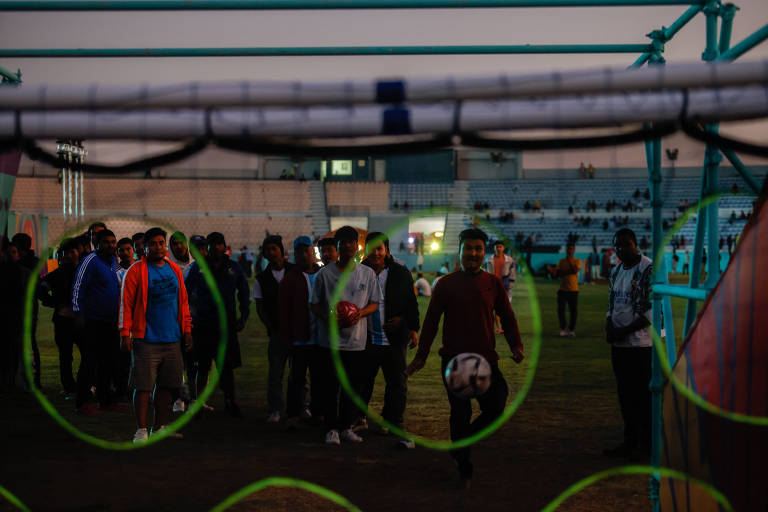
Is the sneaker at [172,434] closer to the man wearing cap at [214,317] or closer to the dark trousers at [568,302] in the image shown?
the man wearing cap at [214,317]

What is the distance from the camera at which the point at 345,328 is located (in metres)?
6.00

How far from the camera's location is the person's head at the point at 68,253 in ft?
24.9

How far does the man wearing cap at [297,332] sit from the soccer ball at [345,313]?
1.76 ft

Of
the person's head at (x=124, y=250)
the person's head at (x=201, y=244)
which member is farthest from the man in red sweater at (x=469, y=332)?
the person's head at (x=124, y=250)

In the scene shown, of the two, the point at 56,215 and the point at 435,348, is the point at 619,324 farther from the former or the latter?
the point at 56,215

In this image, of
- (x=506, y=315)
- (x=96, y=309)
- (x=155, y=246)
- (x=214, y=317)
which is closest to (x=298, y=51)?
(x=155, y=246)

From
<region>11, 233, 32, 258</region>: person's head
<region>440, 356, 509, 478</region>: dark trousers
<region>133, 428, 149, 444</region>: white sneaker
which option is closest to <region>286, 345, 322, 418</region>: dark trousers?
<region>133, 428, 149, 444</region>: white sneaker

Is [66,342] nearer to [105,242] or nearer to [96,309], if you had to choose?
[96,309]

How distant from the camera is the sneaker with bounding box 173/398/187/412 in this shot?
721 cm

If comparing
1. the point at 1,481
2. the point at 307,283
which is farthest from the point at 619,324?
the point at 1,481

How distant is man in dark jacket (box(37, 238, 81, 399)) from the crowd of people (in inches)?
0.6

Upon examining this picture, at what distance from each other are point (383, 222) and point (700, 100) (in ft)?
149

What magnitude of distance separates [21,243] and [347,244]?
467 centimetres

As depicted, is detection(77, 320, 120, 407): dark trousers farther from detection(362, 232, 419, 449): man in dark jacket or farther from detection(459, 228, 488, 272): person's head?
detection(459, 228, 488, 272): person's head
